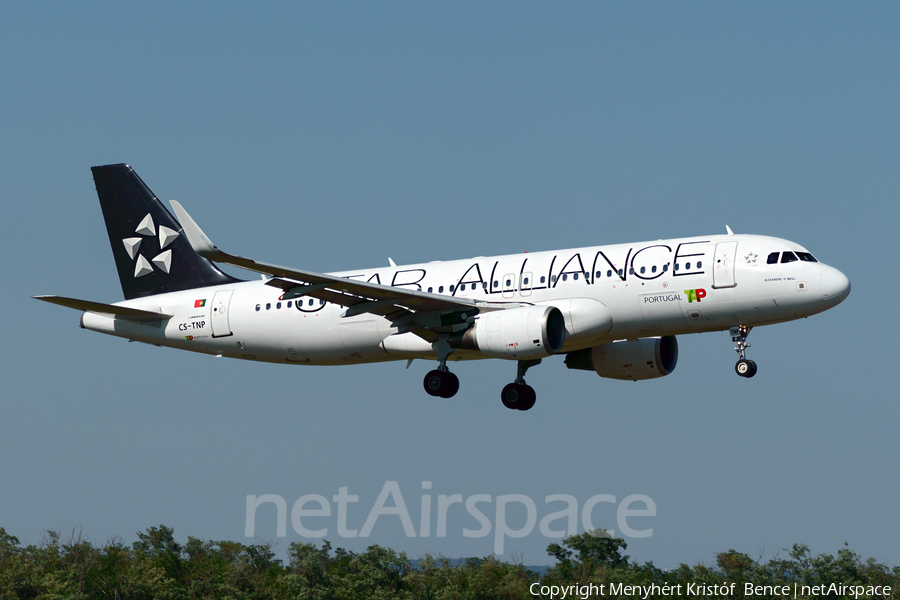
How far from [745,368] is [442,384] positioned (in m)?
9.70

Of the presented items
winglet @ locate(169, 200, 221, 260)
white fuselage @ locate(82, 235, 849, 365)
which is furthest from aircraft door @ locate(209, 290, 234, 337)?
winglet @ locate(169, 200, 221, 260)

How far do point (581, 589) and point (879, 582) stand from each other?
91.7 ft

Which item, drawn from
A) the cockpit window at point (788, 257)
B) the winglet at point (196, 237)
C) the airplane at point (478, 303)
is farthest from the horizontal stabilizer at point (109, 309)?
the cockpit window at point (788, 257)

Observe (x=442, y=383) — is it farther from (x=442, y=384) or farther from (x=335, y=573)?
(x=335, y=573)

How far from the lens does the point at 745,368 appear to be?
116 feet

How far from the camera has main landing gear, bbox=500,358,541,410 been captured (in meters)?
40.5

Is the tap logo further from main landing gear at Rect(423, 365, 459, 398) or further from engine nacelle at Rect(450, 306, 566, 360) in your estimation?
main landing gear at Rect(423, 365, 459, 398)

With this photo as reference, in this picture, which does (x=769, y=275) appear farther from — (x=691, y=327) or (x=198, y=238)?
(x=198, y=238)

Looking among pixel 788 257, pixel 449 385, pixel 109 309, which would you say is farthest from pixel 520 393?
pixel 109 309

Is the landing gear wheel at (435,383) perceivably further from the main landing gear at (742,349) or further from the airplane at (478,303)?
the main landing gear at (742,349)

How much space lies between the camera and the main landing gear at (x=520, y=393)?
133 ft

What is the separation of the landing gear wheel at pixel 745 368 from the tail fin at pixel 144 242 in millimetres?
18816

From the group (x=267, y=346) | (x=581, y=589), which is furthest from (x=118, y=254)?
(x=581, y=589)

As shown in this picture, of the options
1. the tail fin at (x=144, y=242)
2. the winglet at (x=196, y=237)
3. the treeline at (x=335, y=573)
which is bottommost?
the treeline at (x=335, y=573)
